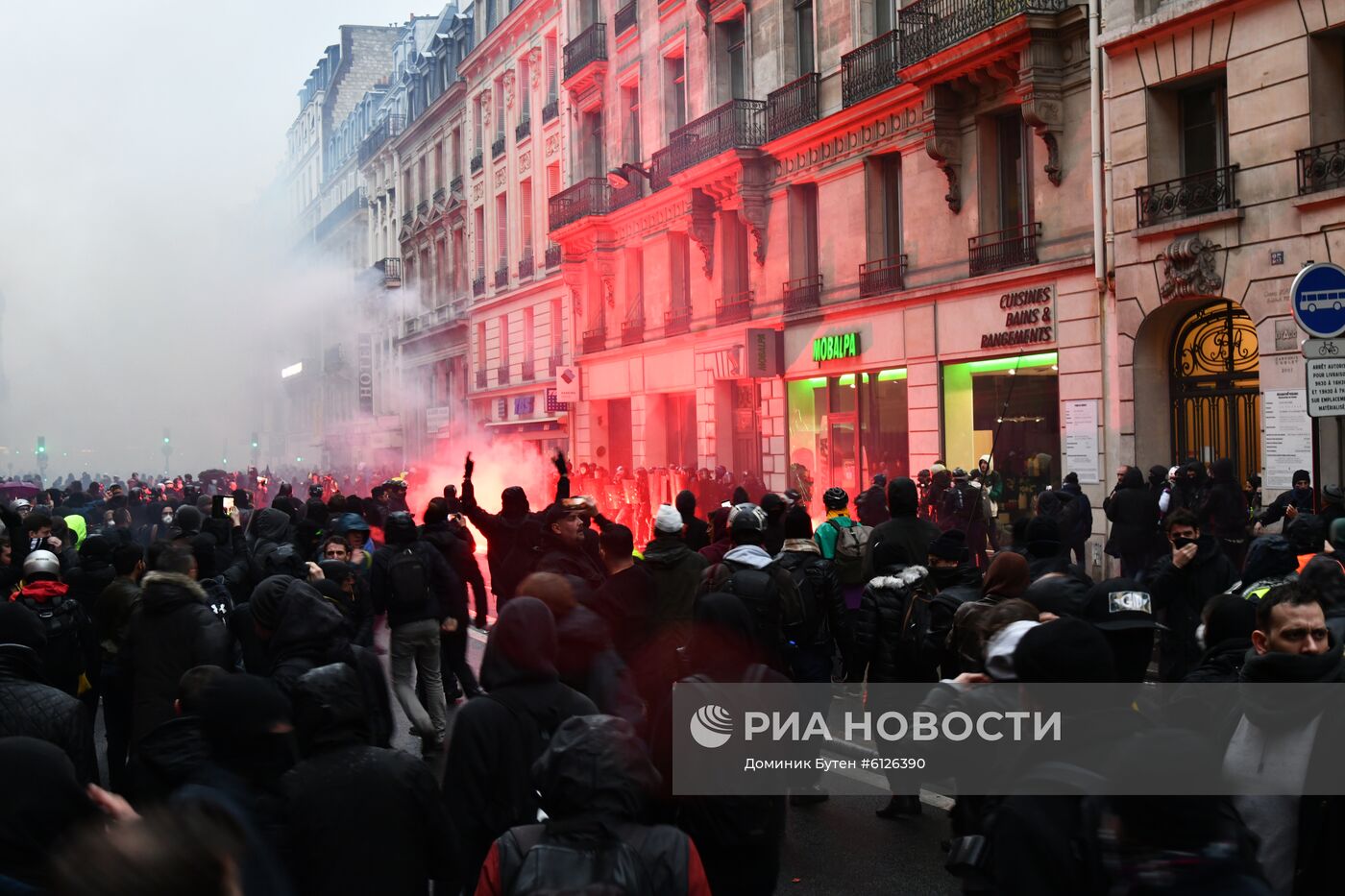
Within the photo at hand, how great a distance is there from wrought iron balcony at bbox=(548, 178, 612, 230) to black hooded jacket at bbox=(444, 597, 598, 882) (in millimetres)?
28463

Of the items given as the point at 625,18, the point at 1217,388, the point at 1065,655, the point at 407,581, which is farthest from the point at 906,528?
the point at 625,18

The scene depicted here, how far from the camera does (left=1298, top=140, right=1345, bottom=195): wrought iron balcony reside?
13.4 metres

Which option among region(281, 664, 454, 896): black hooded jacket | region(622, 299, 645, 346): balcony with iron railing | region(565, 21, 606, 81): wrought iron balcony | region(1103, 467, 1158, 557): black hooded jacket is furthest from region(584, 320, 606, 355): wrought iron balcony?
region(281, 664, 454, 896): black hooded jacket

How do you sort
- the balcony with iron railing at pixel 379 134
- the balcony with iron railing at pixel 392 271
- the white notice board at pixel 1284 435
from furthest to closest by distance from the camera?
the balcony with iron railing at pixel 392 271 < the balcony with iron railing at pixel 379 134 < the white notice board at pixel 1284 435

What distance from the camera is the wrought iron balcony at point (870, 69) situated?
20.3 metres

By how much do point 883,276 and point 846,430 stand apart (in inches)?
122

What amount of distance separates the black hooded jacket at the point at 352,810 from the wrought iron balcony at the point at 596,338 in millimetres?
29295

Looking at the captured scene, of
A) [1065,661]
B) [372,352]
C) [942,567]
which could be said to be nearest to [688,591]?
[942,567]

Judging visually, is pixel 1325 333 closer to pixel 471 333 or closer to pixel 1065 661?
pixel 1065 661

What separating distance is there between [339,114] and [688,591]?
229 feet

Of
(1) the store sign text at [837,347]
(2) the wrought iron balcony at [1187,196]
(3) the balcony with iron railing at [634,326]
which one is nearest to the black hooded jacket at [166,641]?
(2) the wrought iron balcony at [1187,196]

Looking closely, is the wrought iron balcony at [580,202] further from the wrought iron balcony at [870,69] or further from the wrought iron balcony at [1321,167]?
the wrought iron balcony at [1321,167]

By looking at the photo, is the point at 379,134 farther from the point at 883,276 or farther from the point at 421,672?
the point at 421,672

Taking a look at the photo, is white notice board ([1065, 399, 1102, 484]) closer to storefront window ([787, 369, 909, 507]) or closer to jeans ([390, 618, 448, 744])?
storefront window ([787, 369, 909, 507])
